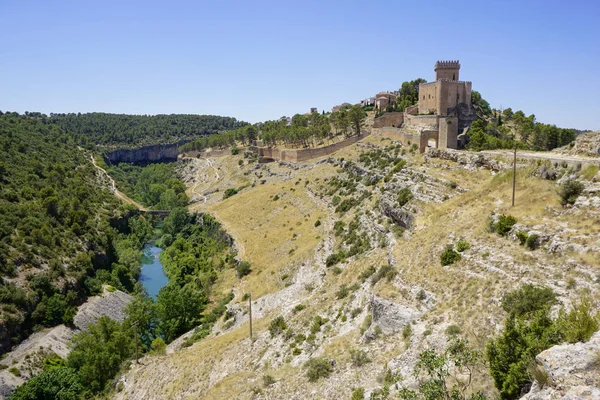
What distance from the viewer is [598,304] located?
14.3m

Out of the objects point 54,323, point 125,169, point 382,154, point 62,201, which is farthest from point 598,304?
point 125,169

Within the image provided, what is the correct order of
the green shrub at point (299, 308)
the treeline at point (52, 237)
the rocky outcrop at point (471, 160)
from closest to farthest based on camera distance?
the green shrub at point (299, 308)
the rocky outcrop at point (471, 160)
the treeline at point (52, 237)

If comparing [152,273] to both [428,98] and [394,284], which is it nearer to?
[428,98]

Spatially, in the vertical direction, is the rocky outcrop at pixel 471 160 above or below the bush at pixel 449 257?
above

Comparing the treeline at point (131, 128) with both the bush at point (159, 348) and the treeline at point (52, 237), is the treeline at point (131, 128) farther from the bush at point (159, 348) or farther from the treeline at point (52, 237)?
the bush at point (159, 348)

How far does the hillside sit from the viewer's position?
1723 cm

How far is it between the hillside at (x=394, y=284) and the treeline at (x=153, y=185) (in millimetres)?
48104

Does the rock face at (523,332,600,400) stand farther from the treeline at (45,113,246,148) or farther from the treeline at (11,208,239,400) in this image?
the treeline at (45,113,246,148)

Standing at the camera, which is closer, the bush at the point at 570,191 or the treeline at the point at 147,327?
the bush at the point at 570,191

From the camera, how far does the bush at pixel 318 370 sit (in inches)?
756

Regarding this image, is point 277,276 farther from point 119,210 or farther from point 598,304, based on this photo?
point 119,210

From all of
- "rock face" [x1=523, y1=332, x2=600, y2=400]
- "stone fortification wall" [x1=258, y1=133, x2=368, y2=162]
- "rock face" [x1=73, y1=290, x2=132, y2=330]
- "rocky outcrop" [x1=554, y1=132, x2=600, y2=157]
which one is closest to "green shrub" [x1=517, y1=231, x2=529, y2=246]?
"rocky outcrop" [x1=554, y1=132, x2=600, y2=157]

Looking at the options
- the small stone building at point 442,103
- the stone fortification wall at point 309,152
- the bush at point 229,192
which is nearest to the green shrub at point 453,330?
the small stone building at point 442,103

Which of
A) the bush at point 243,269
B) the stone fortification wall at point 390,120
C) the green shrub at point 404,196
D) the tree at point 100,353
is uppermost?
the stone fortification wall at point 390,120
